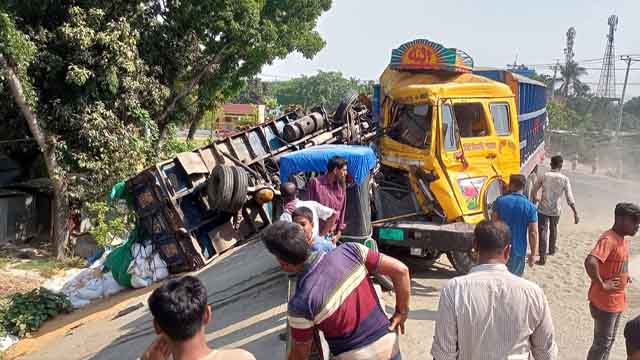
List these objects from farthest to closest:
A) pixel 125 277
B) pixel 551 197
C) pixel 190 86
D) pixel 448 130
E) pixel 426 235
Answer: pixel 190 86 → pixel 125 277 → pixel 551 197 → pixel 448 130 → pixel 426 235

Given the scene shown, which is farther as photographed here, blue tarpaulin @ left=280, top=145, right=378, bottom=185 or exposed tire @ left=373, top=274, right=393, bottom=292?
blue tarpaulin @ left=280, top=145, right=378, bottom=185

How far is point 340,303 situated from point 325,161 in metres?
3.99

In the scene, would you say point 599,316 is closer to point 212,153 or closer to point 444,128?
point 444,128

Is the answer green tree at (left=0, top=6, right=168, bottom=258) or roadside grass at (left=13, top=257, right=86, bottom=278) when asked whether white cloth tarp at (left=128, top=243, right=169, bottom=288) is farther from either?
green tree at (left=0, top=6, right=168, bottom=258)

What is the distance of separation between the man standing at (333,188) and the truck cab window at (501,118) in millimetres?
2894

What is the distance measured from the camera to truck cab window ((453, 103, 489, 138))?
25.0 feet

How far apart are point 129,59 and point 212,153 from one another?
218 inches

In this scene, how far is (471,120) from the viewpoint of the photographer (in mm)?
7762

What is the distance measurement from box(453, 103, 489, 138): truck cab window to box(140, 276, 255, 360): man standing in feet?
19.7

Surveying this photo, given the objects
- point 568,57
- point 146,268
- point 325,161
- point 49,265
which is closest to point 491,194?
point 325,161

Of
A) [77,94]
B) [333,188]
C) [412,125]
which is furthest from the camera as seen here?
[77,94]

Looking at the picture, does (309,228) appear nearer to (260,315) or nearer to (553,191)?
(260,315)

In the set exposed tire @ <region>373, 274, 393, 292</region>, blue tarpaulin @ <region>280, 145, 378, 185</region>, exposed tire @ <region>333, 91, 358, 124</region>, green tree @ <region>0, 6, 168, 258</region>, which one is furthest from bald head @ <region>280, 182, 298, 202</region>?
green tree @ <region>0, 6, 168, 258</region>

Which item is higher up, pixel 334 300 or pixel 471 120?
pixel 334 300
